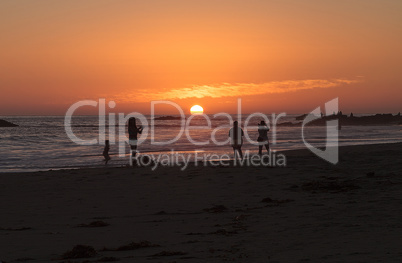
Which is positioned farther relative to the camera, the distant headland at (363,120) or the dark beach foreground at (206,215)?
the distant headland at (363,120)

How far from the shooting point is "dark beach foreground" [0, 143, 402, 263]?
235 inches

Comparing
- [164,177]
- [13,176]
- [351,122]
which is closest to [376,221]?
[164,177]

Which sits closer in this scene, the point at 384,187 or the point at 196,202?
the point at 196,202

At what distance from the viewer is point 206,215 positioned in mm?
8820

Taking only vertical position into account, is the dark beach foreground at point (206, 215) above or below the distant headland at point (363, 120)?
below

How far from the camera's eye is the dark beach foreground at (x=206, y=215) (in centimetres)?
596

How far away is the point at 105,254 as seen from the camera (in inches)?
242

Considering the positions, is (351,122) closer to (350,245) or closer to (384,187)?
(384,187)

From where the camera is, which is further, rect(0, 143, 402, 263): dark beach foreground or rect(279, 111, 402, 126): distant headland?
rect(279, 111, 402, 126): distant headland

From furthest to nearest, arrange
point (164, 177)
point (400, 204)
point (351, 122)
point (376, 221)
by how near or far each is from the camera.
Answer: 1. point (351, 122)
2. point (164, 177)
3. point (400, 204)
4. point (376, 221)

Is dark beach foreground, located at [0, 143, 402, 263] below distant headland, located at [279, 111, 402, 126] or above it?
below

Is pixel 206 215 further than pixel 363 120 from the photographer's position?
No

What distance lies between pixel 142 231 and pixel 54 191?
567 cm

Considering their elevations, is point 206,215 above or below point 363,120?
below
